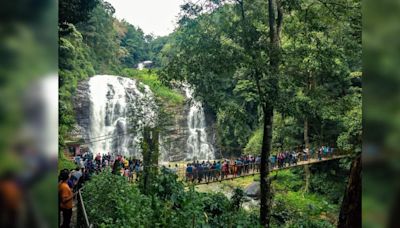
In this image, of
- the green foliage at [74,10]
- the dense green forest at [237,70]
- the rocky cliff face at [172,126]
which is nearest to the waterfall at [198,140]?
the rocky cliff face at [172,126]

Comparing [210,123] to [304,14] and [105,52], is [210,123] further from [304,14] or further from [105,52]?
[304,14]

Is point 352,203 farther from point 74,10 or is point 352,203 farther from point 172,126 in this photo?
point 172,126

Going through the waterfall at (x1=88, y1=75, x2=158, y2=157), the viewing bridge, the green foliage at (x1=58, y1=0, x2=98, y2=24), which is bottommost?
the viewing bridge

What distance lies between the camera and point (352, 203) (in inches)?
156

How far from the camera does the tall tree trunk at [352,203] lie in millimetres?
3800

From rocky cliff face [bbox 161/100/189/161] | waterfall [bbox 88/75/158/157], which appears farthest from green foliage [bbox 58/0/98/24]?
rocky cliff face [bbox 161/100/189/161]

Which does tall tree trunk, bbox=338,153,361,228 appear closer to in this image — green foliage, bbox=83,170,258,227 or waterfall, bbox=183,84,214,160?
green foliage, bbox=83,170,258,227

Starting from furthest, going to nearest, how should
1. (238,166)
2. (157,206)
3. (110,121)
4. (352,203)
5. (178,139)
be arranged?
(178,139), (110,121), (238,166), (157,206), (352,203)

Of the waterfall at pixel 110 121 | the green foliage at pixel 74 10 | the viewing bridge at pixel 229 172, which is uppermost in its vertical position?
the green foliage at pixel 74 10

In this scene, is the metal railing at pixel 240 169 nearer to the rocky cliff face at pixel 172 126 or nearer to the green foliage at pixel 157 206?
the green foliage at pixel 157 206

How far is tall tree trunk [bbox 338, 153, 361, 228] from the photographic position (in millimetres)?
3800

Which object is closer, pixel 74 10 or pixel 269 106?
pixel 269 106

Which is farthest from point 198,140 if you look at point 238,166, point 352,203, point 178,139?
point 352,203

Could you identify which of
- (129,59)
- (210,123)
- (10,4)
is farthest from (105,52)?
(10,4)
